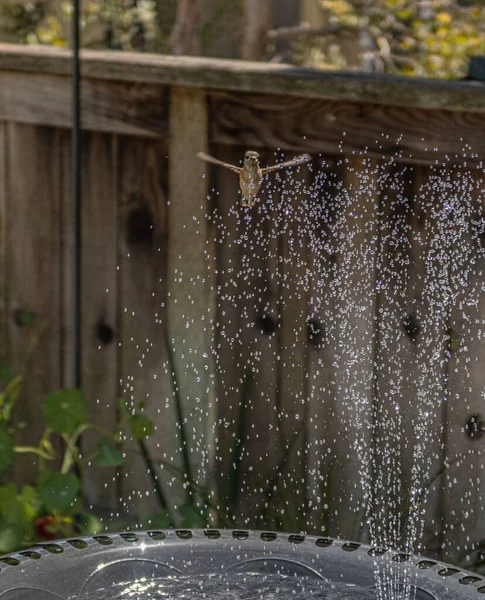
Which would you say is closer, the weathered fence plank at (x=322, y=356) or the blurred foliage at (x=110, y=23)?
the weathered fence plank at (x=322, y=356)

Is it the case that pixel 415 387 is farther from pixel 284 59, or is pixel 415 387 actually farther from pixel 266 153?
pixel 284 59

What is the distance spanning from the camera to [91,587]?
1.64 meters

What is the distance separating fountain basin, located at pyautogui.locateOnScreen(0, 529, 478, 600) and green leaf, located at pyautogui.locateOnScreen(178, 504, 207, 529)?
79 centimetres

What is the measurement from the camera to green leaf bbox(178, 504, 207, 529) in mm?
2611

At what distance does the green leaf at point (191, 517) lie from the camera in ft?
8.57

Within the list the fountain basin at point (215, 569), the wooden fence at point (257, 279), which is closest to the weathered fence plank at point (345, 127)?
the wooden fence at point (257, 279)

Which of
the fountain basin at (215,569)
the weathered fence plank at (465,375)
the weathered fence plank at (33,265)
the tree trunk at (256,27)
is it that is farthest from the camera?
the tree trunk at (256,27)

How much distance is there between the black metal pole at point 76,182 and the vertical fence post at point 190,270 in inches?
8.4

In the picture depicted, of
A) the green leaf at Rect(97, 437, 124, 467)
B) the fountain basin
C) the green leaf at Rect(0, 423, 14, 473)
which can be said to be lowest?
the green leaf at Rect(0, 423, 14, 473)

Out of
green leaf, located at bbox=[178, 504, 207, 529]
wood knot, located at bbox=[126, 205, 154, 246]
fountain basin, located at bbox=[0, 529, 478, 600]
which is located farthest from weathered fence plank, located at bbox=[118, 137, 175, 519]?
fountain basin, located at bbox=[0, 529, 478, 600]

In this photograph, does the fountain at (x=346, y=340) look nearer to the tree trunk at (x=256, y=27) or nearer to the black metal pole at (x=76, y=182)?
the black metal pole at (x=76, y=182)

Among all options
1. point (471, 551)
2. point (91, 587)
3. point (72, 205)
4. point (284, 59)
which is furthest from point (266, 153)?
point (284, 59)

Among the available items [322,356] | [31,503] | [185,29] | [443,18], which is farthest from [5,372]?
[443,18]

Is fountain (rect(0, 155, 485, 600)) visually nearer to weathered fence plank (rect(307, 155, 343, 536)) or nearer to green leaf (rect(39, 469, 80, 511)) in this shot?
weathered fence plank (rect(307, 155, 343, 536))
